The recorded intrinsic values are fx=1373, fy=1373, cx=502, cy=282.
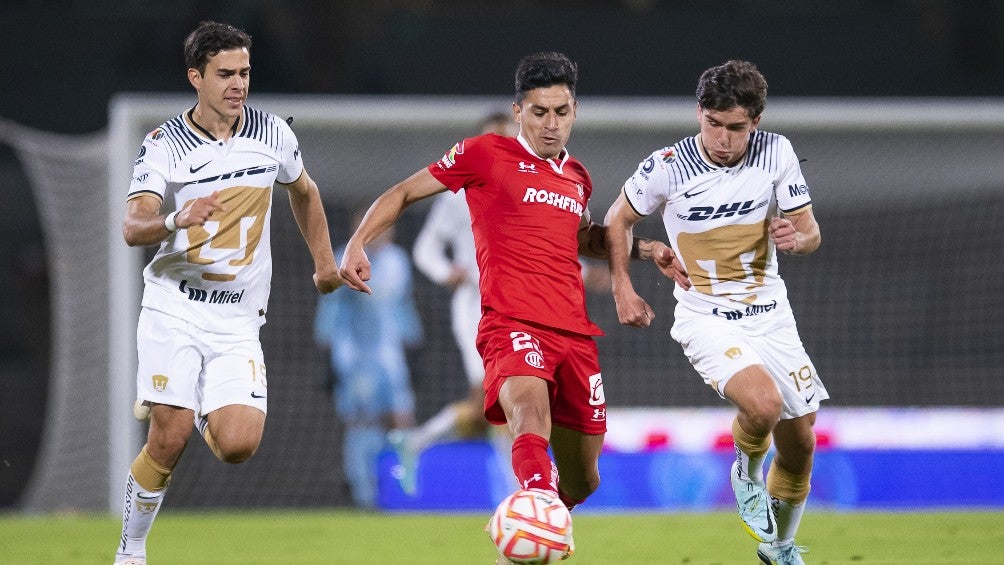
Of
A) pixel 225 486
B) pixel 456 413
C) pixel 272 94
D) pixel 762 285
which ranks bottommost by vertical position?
pixel 225 486

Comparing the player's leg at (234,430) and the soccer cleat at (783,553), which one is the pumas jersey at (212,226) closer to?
the player's leg at (234,430)

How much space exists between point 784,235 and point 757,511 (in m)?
1.20

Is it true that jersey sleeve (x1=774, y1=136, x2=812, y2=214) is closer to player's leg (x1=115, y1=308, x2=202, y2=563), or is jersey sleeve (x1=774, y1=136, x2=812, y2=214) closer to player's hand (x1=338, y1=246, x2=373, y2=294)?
player's hand (x1=338, y1=246, x2=373, y2=294)

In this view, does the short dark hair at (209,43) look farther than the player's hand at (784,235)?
Yes

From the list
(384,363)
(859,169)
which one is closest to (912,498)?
(859,169)

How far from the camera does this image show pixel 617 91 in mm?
19547

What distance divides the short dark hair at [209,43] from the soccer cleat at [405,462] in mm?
5078

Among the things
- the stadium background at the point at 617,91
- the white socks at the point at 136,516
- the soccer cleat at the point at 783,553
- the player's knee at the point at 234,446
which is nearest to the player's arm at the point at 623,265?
the soccer cleat at the point at 783,553

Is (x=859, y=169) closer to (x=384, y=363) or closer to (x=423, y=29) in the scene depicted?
(x=384, y=363)

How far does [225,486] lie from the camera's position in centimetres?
1232

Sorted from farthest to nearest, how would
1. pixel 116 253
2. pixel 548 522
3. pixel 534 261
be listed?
pixel 116 253
pixel 534 261
pixel 548 522

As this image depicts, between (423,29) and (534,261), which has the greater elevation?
(423,29)

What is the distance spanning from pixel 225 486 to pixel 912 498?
5910 millimetres

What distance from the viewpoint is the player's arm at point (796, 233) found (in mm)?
5599
